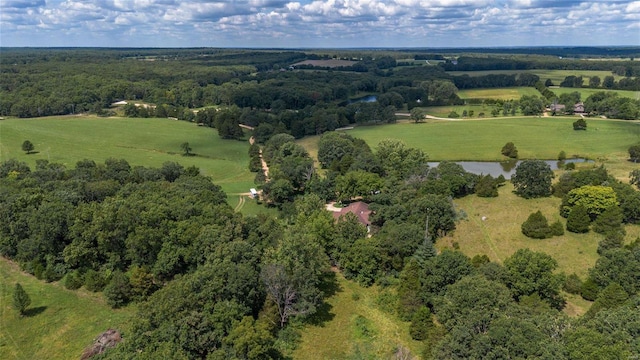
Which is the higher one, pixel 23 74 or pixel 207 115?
pixel 23 74

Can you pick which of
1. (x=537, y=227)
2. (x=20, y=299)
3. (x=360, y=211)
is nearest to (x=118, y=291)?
(x=20, y=299)

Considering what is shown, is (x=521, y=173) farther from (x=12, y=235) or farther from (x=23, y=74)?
(x=23, y=74)

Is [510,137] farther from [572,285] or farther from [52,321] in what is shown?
[52,321]

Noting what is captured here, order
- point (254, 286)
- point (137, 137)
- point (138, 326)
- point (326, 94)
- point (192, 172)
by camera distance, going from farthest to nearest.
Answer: point (326, 94) → point (137, 137) → point (192, 172) → point (254, 286) → point (138, 326)

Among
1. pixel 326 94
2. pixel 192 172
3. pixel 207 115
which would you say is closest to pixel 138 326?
pixel 192 172

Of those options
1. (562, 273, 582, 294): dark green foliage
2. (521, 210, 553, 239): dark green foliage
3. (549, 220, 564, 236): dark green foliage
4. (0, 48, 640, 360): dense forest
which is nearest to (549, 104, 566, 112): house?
(0, 48, 640, 360): dense forest

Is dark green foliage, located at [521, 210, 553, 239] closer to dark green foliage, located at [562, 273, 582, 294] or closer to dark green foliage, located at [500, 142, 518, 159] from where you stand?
dark green foliage, located at [562, 273, 582, 294]
